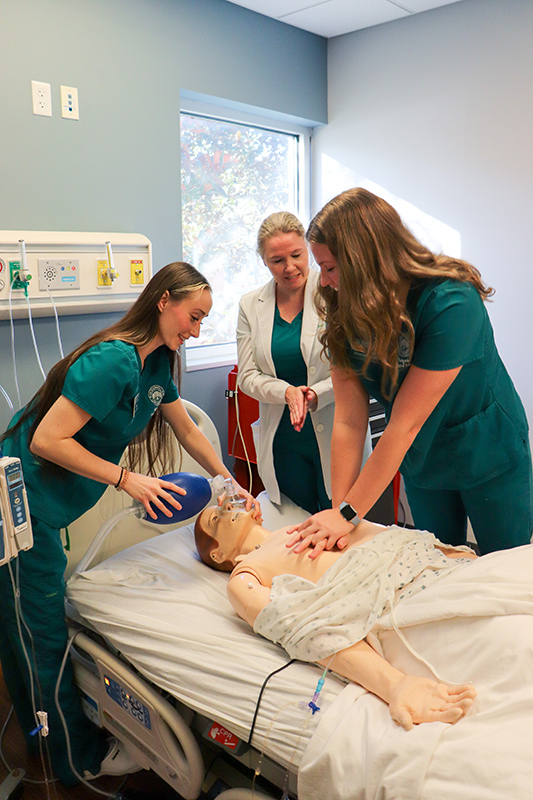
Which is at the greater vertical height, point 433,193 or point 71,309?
point 433,193

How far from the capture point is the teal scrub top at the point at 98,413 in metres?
1.53

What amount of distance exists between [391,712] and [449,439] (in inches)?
26.8

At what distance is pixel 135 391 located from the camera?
162 centimetres

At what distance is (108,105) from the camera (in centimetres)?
240

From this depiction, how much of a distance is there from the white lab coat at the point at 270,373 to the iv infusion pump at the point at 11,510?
1.07m

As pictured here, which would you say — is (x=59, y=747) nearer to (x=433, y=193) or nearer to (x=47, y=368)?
(x=47, y=368)

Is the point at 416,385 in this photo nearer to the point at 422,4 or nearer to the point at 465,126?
the point at 465,126

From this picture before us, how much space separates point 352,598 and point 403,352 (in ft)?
1.88

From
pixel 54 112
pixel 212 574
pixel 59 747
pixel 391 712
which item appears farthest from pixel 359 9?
pixel 59 747

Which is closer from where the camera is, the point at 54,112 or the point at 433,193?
the point at 54,112

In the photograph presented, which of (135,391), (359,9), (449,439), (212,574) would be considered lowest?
(212,574)

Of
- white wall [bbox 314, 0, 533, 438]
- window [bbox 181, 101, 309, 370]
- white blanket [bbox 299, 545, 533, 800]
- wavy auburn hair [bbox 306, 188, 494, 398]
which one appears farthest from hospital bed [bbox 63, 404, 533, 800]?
white wall [bbox 314, 0, 533, 438]

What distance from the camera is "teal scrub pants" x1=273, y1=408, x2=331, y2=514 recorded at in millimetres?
2250

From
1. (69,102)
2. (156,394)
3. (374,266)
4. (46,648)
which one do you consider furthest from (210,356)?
(374,266)
